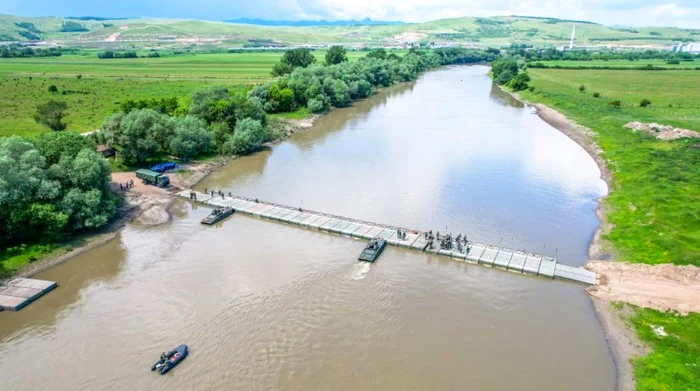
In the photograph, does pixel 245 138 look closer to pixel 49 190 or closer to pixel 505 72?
pixel 49 190

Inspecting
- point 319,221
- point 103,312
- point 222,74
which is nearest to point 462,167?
point 319,221

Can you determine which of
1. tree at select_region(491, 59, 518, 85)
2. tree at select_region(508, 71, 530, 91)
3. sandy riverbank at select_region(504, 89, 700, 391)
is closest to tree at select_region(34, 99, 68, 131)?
sandy riverbank at select_region(504, 89, 700, 391)

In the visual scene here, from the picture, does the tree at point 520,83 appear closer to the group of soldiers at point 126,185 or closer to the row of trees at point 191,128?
the row of trees at point 191,128

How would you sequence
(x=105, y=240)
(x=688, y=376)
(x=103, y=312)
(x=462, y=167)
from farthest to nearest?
1. (x=462, y=167)
2. (x=105, y=240)
3. (x=103, y=312)
4. (x=688, y=376)

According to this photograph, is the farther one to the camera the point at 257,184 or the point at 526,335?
the point at 257,184

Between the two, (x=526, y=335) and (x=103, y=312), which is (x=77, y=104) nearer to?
(x=103, y=312)

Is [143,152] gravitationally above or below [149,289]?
above

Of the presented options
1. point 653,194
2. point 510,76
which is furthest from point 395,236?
point 510,76
